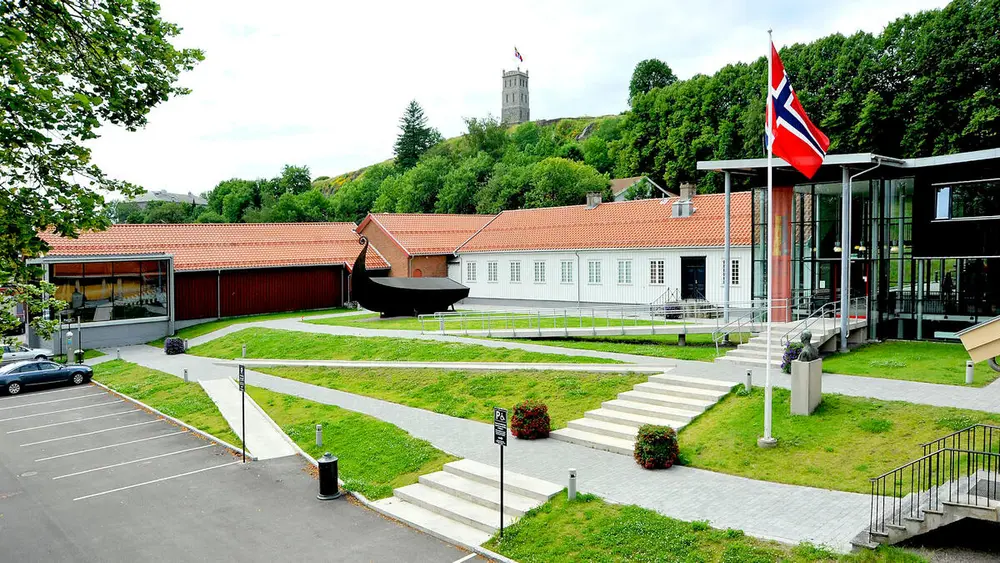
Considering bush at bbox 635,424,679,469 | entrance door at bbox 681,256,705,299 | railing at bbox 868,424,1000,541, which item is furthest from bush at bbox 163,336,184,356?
railing at bbox 868,424,1000,541

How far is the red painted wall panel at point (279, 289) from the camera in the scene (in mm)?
45000

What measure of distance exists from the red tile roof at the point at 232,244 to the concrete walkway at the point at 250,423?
18.2m

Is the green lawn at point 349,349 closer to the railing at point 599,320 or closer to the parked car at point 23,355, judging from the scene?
the railing at point 599,320

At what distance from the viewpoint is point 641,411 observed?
18.0m

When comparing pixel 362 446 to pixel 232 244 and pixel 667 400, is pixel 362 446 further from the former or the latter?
pixel 232 244

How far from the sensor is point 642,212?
133 ft

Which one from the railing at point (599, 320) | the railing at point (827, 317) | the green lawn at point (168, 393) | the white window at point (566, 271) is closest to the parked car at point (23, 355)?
the green lawn at point (168, 393)

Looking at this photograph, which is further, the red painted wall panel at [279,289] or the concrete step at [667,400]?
the red painted wall panel at [279,289]

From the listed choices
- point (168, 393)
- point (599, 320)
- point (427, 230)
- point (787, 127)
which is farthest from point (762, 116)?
point (168, 393)

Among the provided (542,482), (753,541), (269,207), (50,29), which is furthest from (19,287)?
(269,207)

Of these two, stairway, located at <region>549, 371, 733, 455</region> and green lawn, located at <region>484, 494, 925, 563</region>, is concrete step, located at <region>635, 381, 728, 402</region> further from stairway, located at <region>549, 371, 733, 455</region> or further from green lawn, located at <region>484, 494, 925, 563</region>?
green lawn, located at <region>484, 494, 925, 563</region>

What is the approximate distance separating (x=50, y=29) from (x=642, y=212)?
33803mm

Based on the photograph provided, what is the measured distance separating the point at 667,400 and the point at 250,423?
485 inches

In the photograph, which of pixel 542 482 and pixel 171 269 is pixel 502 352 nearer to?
pixel 542 482
